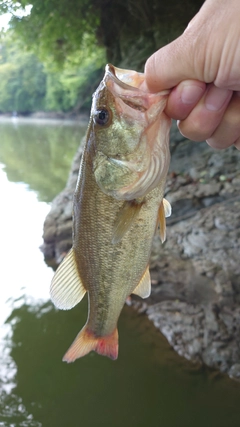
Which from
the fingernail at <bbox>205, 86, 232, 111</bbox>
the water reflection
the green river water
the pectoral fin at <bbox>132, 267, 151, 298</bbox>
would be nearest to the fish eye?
the fingernail at <bbox>205, 86, 232, 111</bbox>

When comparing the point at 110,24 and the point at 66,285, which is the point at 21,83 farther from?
the point at 66,285

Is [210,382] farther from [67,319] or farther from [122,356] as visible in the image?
[67,319]

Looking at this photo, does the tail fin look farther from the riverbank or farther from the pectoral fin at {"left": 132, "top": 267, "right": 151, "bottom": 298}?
the riverbank

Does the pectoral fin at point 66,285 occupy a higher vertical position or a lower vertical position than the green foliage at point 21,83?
lower

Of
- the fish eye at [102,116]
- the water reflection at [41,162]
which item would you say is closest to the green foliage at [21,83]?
the water reflection at [41,162]

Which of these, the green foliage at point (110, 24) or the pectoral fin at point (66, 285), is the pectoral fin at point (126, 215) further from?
the green foliage at point (110, 24)

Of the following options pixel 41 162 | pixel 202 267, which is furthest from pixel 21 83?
pixel 202 267

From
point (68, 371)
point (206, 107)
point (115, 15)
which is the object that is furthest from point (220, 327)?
point (115, 15)
